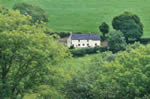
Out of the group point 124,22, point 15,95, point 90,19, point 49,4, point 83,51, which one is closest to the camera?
point 15,95

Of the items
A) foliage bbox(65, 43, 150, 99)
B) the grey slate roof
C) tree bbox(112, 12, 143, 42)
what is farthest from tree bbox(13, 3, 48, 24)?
foliage bbox(65, 43, 150, 99)

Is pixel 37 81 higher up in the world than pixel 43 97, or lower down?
higher up

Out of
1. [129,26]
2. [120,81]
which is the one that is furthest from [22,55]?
[129,26]

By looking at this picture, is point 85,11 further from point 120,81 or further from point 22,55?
point 22,55

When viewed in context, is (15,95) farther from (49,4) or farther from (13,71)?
(49,4)

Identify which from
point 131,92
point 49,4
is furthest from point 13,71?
point 49,4

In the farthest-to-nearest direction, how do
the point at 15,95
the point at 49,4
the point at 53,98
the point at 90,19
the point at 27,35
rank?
the point at 49,4 → the point at 90,19 → the point at 53,98 → the point at 15,95 → the point at 27,35
